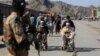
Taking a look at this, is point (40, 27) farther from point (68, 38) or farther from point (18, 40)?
point (18, 40)

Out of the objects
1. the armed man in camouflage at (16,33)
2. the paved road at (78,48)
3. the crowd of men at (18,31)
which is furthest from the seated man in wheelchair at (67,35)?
the armed man in camouflage at (16,33)

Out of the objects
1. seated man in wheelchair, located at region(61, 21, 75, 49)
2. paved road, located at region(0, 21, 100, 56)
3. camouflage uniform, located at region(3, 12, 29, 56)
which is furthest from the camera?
seated man in wheelchair, located at region(61, 21, 75, 49)

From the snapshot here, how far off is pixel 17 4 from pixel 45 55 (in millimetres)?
10578

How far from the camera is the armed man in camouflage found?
7355mm

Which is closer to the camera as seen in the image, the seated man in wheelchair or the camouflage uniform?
the camouflage uniform

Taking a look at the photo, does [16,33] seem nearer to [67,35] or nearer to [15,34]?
[15,34]

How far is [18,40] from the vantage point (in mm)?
7352

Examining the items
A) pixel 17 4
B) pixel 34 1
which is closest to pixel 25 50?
pixel 17 4

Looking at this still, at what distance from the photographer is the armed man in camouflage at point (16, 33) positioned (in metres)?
7.36

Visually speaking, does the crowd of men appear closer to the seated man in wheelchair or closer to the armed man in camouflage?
the armed man in camouflage

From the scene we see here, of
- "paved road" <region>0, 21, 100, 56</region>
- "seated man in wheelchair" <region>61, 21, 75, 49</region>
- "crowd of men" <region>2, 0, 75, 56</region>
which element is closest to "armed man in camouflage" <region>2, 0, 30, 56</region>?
"crowd of men" <region>2, 0, 75, 56</region>

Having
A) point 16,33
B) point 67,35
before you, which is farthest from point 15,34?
point 67,35

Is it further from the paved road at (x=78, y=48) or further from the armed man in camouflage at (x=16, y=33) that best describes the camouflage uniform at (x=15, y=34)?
the paved road at (x=78, y=48)

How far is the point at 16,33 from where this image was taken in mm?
7316
